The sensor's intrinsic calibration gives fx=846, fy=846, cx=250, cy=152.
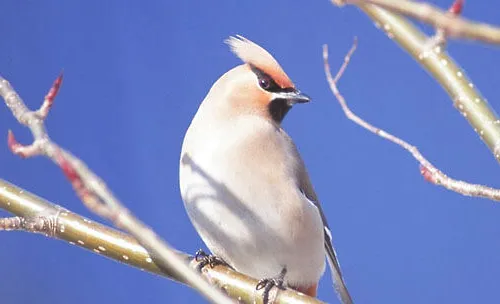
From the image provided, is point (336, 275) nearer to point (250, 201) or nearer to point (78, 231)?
point (250, 201)

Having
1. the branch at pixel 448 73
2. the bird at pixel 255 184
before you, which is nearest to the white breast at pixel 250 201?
the bird at pixel 255 184

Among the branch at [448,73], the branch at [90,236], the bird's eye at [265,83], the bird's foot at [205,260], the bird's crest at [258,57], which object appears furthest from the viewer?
the bird's eye at [265,83]

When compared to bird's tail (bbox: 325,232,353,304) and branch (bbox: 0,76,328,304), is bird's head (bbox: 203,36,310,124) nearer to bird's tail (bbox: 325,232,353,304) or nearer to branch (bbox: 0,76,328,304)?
bird's tail (bbox: 325,232,353,304)

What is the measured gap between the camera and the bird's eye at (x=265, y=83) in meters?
1.46

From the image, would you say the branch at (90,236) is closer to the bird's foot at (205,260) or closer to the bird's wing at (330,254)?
the bird's foot at (205,260)

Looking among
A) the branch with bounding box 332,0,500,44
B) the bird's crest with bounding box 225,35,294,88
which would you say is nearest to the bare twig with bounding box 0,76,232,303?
the branch with bounding box 332,0,500,44

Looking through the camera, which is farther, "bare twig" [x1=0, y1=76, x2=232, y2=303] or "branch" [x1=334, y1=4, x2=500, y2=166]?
"branch" [x1=334, y1=4, x2=500, y2=166]

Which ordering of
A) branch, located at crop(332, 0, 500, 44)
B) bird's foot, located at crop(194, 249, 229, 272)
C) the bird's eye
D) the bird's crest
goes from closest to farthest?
branch, located at crop(332, 0, 500, 44)
bird's foot, located at crop(194, 249, 229, 272)
the bird's crest
the bird's eye

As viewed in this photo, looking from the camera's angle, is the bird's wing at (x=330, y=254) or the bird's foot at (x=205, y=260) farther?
the bird's wing at (x=330, y=254)

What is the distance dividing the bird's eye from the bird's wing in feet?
0.53

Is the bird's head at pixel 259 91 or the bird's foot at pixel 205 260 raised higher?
the bird's head at pixel 259 91

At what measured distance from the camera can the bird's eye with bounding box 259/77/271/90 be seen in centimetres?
146

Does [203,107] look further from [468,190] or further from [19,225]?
[468,190]

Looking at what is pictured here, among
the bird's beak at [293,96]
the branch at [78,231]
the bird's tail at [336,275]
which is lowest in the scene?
the branch at [78,231]
